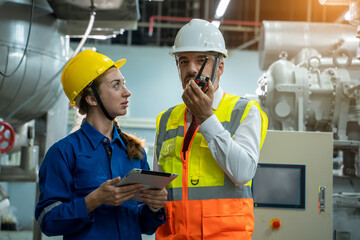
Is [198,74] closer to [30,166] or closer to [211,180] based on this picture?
[211,180]

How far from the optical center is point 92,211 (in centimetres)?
173

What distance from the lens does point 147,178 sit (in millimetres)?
1607

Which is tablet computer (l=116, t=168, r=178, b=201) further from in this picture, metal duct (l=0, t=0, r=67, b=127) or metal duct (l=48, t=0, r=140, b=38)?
metal duct (l=48, t=0, r=140, b=38)

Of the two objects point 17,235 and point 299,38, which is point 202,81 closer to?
point 299,38

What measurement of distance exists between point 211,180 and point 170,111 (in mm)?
488

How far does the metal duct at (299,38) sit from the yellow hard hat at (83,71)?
12.0ft

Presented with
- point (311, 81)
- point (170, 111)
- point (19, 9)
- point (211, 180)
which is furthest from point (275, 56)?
point (211, 180)

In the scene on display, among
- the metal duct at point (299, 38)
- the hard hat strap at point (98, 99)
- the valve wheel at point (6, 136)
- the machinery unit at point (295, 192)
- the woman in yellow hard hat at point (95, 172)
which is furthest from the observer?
the metal duct at point (299, 38)

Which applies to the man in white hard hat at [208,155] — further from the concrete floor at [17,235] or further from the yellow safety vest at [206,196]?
the concrete floor at [17,235]

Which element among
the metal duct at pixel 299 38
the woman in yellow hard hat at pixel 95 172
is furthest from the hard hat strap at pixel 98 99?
the metal duct at pixel 299 38

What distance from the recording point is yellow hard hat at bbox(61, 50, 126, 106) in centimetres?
190

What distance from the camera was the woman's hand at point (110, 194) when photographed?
5.23 feet

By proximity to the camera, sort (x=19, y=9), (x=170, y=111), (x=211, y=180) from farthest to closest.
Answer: (x=19, y=9)
(x=170, y=111)
(x=211, y=180)

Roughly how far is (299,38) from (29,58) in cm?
319
